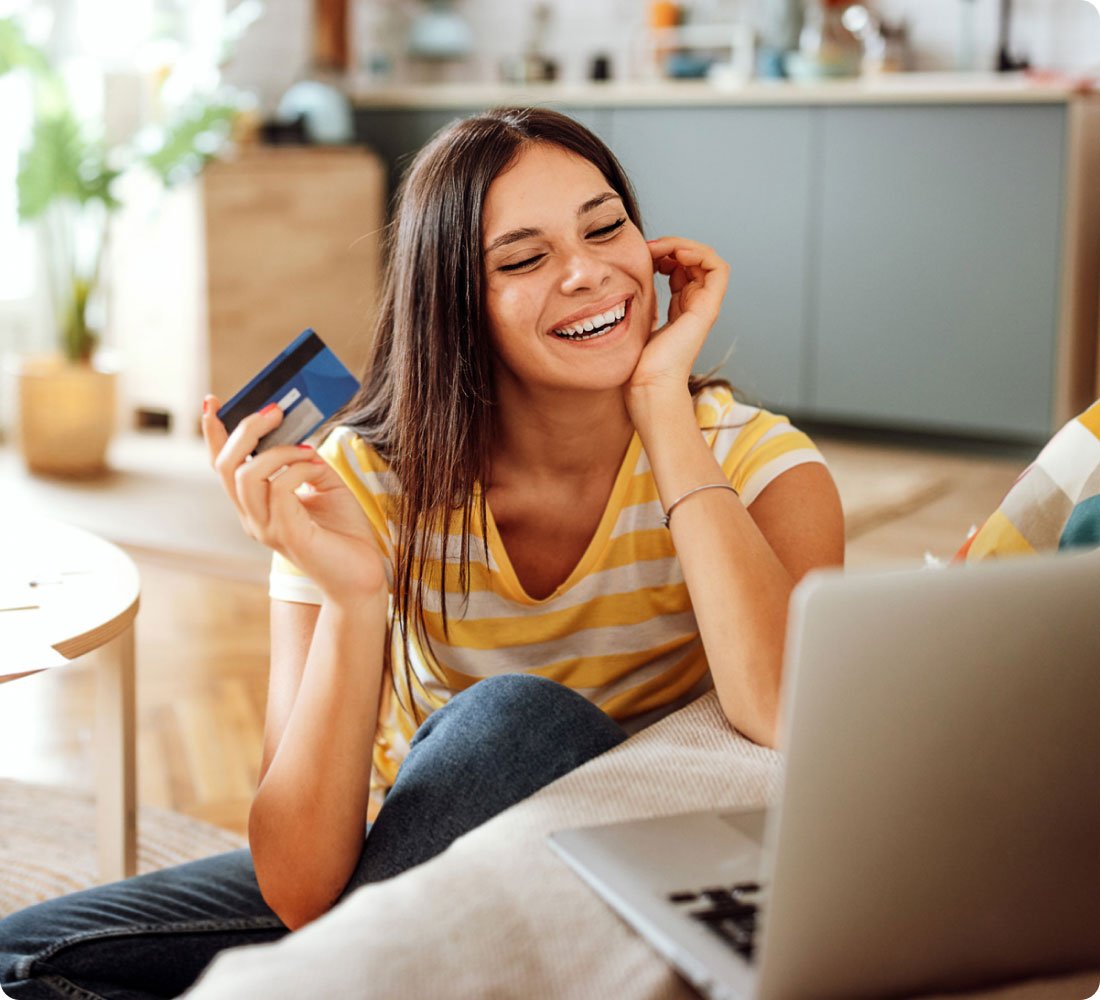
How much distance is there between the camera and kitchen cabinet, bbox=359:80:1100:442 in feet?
12.4

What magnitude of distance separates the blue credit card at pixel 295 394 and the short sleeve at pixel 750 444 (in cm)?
39

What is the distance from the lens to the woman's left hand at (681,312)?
1.32 meters

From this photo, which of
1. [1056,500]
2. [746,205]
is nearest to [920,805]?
[1056,500]

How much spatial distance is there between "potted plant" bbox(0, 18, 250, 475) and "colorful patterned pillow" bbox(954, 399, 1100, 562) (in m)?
3.17

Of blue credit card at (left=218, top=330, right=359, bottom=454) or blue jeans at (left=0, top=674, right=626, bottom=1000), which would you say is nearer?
blue jeans at (left=0, top=674, right=626, bottom=1000)

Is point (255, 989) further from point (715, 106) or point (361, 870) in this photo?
point (715, 106)

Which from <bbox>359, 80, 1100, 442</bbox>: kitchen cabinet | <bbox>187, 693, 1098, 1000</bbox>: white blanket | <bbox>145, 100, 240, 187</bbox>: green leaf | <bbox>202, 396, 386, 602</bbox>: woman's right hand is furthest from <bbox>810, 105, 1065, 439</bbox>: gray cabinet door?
<bbox>187, 693, 1098, 1000</bbox>: white blanket

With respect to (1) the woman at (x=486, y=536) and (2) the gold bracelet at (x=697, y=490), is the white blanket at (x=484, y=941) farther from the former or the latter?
(2) the gold bracelet at (x=697, y=490)

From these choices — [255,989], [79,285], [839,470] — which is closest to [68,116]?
[79,285]

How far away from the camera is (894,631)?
66 centimetres

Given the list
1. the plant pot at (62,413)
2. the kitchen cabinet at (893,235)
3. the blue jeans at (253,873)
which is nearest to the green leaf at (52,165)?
the plant pot at (62,413)

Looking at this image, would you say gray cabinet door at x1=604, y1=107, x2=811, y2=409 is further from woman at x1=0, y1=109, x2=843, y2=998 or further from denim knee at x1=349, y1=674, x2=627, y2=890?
denim knee at x1=349, y1=674, x2=627, y2=890

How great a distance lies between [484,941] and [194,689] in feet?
6.41

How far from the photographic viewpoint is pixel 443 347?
4.37 ft
